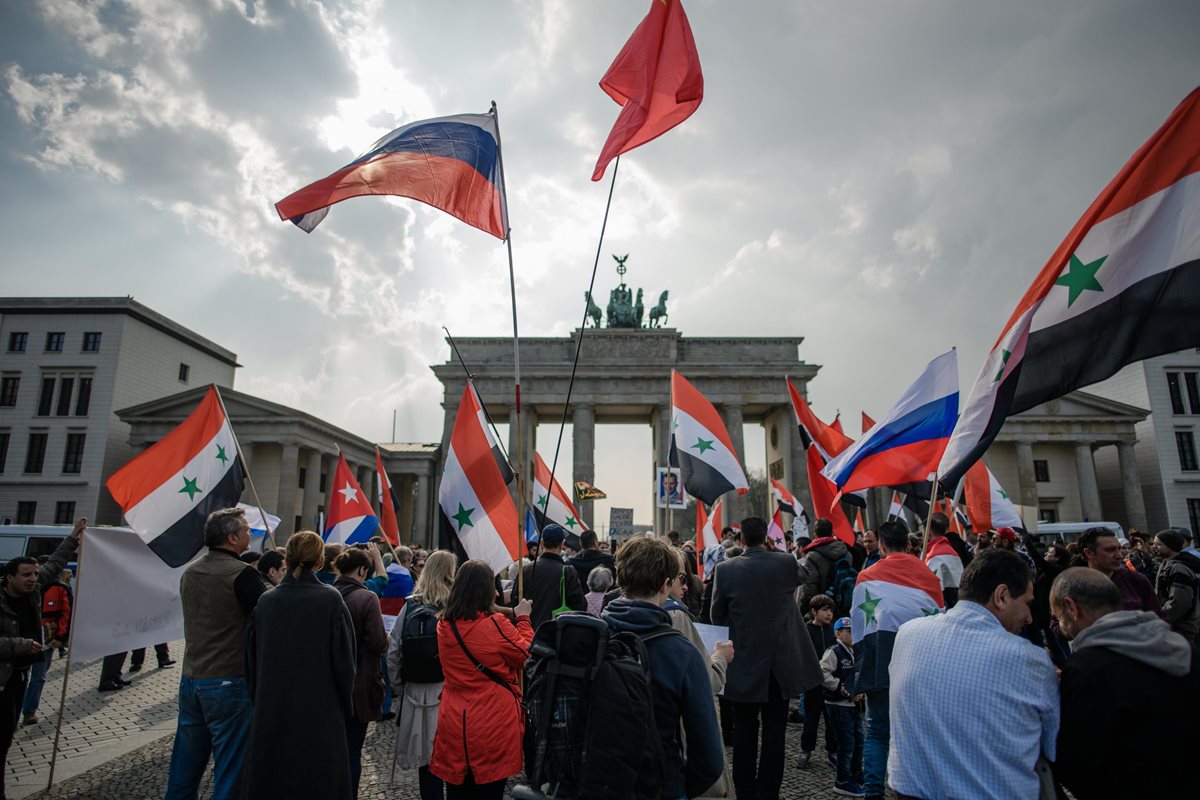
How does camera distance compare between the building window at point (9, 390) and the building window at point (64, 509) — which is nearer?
the building window at point (64, 509)

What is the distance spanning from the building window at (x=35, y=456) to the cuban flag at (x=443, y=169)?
46.2 m

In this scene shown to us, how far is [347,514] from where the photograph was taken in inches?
479

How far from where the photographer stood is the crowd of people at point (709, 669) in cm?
243

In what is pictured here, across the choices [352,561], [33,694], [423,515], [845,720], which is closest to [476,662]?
[352,561]

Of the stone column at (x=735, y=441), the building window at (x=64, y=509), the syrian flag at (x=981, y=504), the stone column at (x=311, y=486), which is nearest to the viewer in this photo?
the syrian flag at (x=981, y=504)

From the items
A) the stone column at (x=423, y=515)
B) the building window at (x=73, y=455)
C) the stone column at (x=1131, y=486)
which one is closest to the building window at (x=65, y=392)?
the building window at (x=73, y=455)

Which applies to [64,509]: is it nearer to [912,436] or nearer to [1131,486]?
[912,436]

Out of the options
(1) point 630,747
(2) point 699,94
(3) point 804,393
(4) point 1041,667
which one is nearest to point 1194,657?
(4) point 1041,667

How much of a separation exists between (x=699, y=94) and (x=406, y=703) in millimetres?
4962

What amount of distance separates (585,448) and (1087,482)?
3239 cm

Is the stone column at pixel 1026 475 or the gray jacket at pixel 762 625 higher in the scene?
the stone column at pixel 1026 475

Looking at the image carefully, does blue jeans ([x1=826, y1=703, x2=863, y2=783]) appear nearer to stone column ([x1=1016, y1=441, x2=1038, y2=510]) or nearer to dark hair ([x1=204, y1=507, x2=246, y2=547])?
dark hair ([x1=204, y1=507, x2=246, y2=547])

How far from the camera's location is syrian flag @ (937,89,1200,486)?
3588 millimetres

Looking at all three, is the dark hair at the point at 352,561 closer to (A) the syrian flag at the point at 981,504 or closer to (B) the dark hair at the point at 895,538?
(B) the dark hair at the point at 895,538
